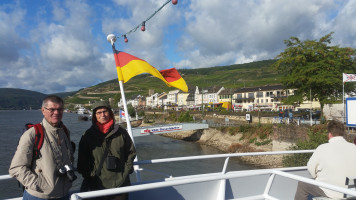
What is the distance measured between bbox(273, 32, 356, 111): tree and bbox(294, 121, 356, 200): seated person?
26.5 m

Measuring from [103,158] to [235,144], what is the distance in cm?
3384

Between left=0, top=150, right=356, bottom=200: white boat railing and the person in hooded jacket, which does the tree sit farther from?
the person in hooded jacket

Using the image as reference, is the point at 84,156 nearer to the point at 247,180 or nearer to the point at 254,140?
the point at 247,180

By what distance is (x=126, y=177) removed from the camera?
10.7 ft

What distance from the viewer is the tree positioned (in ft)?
91.4

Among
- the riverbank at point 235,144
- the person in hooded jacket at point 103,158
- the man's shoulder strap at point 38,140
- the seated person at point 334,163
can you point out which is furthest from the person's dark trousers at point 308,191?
the riverbank at point 235,144

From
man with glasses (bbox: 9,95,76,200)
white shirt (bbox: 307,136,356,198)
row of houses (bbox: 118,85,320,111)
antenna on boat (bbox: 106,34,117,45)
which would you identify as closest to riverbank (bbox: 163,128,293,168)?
row of houses (bbox: 118,85,320,111)

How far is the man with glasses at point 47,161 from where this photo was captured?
8.54ft

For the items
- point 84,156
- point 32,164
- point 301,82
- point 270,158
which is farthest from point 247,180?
point 301,82

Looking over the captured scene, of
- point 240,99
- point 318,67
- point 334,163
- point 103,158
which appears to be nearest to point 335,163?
point 334,163

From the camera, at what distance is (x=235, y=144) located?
35500 millimetres

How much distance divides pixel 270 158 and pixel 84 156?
87.7 feet

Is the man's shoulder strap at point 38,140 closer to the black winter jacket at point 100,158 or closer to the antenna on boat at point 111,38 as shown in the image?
the black winter jacket at point 100,158

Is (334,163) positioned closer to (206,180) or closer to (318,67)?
(206,180)
